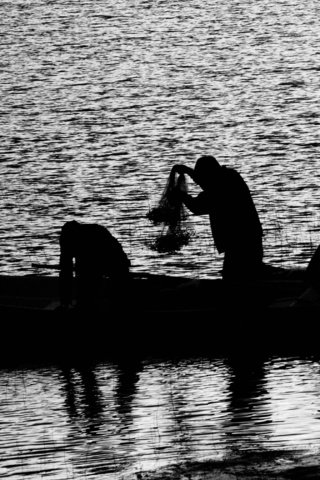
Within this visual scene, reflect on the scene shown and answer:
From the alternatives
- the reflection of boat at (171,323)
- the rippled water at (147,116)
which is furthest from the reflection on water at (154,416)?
the rippled water at (147,116)

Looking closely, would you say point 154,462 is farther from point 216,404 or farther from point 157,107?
point 157,107

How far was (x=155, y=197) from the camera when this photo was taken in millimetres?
27250

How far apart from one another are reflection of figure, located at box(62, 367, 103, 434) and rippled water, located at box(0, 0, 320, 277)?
6.41 m

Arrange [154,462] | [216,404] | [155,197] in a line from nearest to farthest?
[154,462]
[216,404]
[155,197]

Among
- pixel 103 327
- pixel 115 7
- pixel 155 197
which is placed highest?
pixel 103 327

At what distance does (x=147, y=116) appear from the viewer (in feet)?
134

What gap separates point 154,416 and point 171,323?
9.19 feet

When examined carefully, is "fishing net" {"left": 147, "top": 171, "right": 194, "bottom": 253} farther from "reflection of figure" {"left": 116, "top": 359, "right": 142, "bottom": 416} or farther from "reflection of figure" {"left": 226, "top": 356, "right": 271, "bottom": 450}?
"reflection of figure" {"left": 226, "top": 356, "right": 271, "bottom": 450}

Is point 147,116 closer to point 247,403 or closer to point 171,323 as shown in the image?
point 171,323

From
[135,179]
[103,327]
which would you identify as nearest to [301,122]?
[135,179]

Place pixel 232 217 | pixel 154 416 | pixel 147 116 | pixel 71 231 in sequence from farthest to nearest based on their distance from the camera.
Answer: pixel 147 116
pixel 232 217
pixel 71 231
pixel 154 416

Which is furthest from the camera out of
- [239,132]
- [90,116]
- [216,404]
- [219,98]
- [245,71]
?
[245,71]

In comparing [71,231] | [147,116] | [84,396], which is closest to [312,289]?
[71,231]

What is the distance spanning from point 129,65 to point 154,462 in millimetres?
43922
